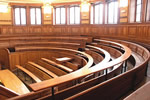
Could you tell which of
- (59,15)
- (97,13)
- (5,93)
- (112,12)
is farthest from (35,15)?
(5,93)

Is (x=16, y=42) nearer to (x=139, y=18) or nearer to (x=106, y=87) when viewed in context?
(x=139, y=18)

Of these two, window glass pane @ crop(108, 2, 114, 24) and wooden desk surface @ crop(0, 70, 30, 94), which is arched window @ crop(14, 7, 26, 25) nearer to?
wooden desk surface @ crop(0, 70, 30, 94)

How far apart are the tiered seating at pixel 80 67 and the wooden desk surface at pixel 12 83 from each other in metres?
0.47

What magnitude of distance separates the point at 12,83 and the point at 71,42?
3613 mm

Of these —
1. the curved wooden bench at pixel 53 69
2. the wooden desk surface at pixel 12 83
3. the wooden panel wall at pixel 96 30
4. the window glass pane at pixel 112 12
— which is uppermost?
the window glass pane at pixel 112 12

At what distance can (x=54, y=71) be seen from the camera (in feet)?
16.8

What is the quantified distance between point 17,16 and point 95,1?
4.90 m

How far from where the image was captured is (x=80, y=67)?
15.9ft

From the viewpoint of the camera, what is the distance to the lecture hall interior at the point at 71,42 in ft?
10.2

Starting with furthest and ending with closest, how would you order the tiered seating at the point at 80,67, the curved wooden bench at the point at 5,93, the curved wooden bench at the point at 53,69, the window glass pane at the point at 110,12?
1. the window glass pane at the point at 110,12
2. the curved wooden bench at the point at 53,69
3. the curved wooden bench at the point at 5,93
4. the tiered seating at the point at 80,67

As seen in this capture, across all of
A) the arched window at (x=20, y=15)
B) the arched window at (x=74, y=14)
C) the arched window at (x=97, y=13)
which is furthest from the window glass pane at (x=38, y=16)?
the arched window at (x=97, y=13)

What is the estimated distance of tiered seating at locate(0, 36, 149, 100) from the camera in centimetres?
170

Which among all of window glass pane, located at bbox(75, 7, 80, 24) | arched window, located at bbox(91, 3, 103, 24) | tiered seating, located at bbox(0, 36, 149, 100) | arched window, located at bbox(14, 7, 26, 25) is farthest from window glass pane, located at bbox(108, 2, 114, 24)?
arched window, located at bbox(14, 7, 26, 25)

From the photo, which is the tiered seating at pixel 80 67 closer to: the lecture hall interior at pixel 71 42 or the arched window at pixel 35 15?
the lecture hall interior at pixel 71 42
